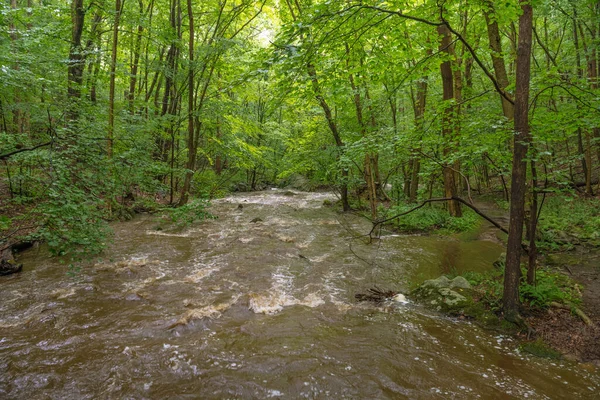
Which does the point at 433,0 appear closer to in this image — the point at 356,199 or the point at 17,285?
the point at 17,285

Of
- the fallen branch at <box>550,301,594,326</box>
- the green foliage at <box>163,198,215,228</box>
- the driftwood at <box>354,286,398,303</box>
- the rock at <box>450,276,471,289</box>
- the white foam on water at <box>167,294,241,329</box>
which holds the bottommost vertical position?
the driftwood at <box>354,286,398,303</box>

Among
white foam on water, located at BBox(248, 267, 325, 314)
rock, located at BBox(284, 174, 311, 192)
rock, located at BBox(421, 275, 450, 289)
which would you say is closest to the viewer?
white foam on water, located at BBox(248, 267, 325, 314)

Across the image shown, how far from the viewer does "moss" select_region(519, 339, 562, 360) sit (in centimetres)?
396

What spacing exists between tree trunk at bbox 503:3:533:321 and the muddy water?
114 cm

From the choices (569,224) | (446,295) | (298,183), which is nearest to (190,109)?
(446,295)

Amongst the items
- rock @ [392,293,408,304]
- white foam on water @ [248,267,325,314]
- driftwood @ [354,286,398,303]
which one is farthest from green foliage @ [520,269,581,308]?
white foam on water @ [248,267,325,314]

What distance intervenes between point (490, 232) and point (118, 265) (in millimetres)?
11514

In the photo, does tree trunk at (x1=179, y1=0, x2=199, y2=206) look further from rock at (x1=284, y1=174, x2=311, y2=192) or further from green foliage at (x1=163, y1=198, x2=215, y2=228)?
rock at (x1=284, y1=174, x2=311, y2=192)

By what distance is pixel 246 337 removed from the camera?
454 centimetres

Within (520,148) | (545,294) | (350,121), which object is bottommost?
(545,294)

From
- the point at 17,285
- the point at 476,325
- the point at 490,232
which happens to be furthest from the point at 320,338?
the point at 490,232

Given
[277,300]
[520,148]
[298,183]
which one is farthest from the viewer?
[298,183]

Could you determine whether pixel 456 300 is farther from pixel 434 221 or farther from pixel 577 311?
pixel 434 221

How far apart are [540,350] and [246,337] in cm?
403
